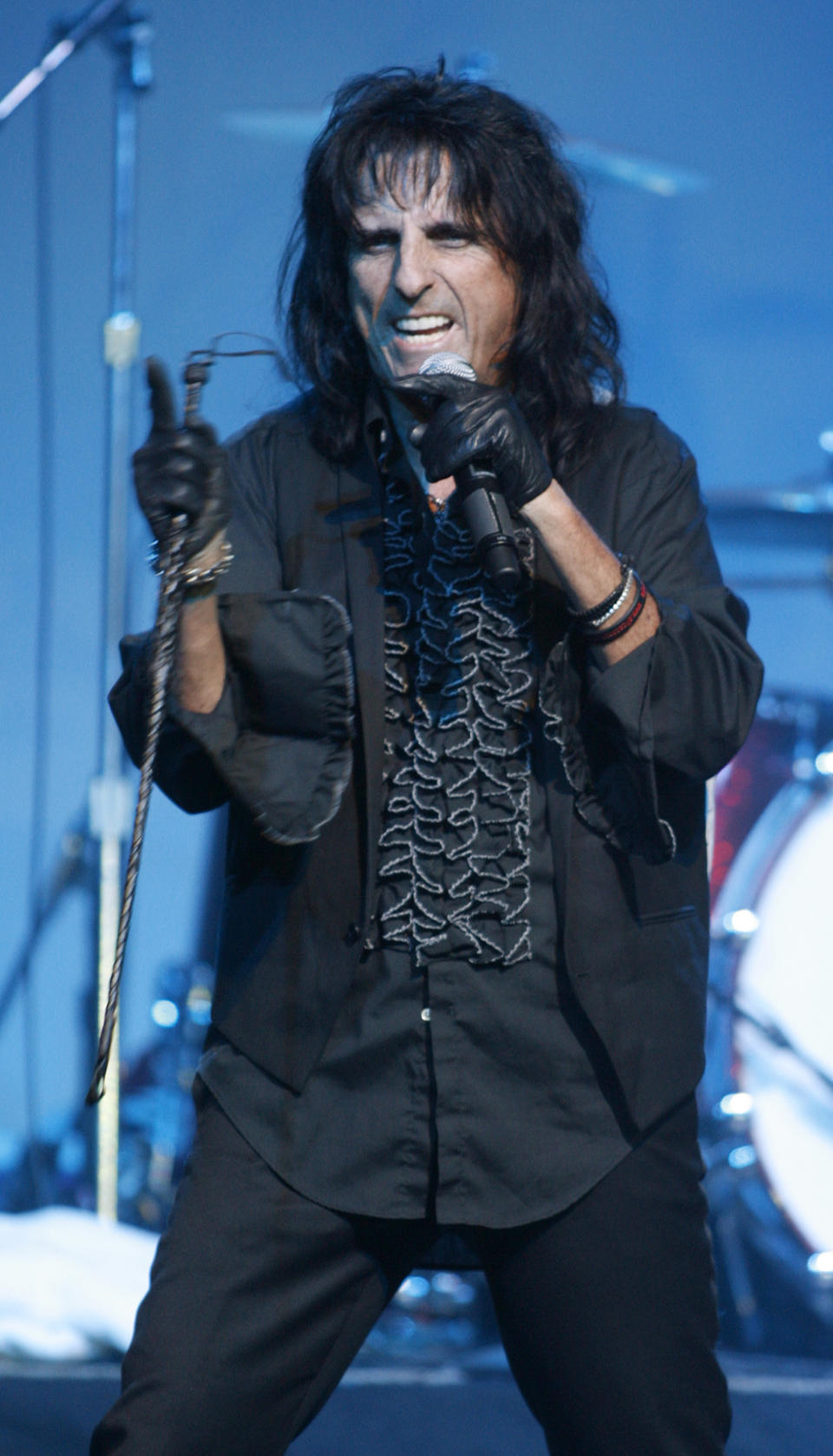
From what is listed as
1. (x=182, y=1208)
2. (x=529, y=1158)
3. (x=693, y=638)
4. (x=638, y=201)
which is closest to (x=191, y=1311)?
(x=182, y=1208)

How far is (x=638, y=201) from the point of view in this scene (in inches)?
117

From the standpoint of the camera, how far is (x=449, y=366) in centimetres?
120

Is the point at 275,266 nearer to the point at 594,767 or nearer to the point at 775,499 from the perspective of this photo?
the point at 775,499

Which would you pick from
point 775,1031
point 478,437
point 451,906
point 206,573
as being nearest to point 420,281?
point 478,437

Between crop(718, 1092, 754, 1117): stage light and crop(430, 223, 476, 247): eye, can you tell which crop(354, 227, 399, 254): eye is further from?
crop(718, 1092, 754, 1117): stage light

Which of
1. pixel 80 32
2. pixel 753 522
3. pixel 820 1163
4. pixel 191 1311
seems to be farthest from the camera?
pixel 753 522

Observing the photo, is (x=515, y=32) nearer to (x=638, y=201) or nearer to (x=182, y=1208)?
(x=638, y=201)

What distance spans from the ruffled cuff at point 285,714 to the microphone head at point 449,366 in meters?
0.21

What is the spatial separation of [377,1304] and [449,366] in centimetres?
80

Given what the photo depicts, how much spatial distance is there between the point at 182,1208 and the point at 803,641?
216 cm

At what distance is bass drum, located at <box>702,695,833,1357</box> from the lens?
8.70 ft

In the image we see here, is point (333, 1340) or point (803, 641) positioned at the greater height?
point (803, 641)

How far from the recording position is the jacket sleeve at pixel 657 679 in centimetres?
115

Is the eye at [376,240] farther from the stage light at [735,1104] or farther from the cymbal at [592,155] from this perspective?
the stage light at [735,1104]
